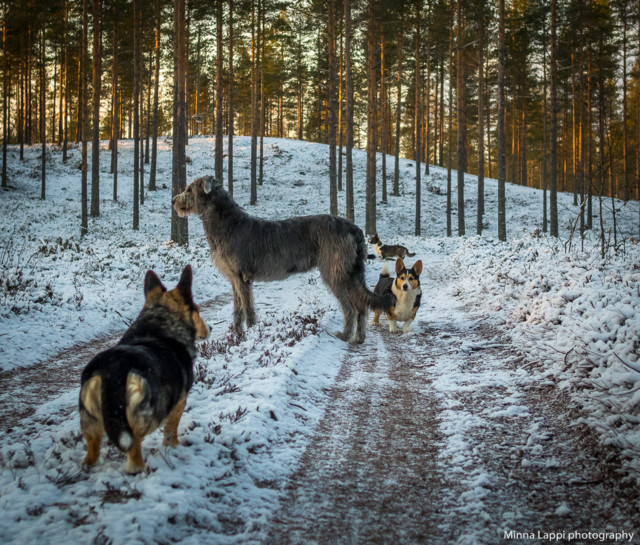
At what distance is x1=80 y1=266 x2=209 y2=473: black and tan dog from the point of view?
258 cm

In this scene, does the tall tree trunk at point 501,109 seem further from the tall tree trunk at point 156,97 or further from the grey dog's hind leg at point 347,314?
the tall tree trunk at point 156,97

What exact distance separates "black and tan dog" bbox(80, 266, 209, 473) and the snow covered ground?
29cm

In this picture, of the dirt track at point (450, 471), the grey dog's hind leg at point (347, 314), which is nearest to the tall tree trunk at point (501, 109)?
the grey dog's hind leg at point (347, 314)

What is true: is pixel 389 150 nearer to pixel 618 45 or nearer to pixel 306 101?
pixel 306 101

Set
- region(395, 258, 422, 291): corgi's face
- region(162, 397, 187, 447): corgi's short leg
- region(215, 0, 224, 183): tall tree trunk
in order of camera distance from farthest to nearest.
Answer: region(215, 0, 224, 183): tall tree trunk
region(395, 258, 422, 291): corgi's face
region(162, 397, 187, 447): corgi's short leg

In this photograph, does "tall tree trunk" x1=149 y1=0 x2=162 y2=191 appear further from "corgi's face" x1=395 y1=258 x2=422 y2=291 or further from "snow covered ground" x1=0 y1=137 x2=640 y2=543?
"corgi's face" x1=395 y1=258 x2=422 y2=291

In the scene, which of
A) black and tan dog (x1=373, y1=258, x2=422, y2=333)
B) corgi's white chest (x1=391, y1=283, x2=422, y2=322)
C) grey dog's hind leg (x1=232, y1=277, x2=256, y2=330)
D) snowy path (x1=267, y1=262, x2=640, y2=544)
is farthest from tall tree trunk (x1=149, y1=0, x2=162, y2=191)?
snowy path (x1=267, y1=262, x2=640, y2=544)

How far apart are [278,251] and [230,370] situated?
269 centimetres

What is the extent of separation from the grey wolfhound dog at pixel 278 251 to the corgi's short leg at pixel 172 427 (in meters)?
4.10

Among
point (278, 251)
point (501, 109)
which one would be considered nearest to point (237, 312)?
point (278, 251)

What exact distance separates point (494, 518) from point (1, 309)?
26.8 feet

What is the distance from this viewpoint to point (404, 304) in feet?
26.9

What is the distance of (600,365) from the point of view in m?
4.30

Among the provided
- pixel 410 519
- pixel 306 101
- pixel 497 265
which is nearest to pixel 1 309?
pixel 410 519
